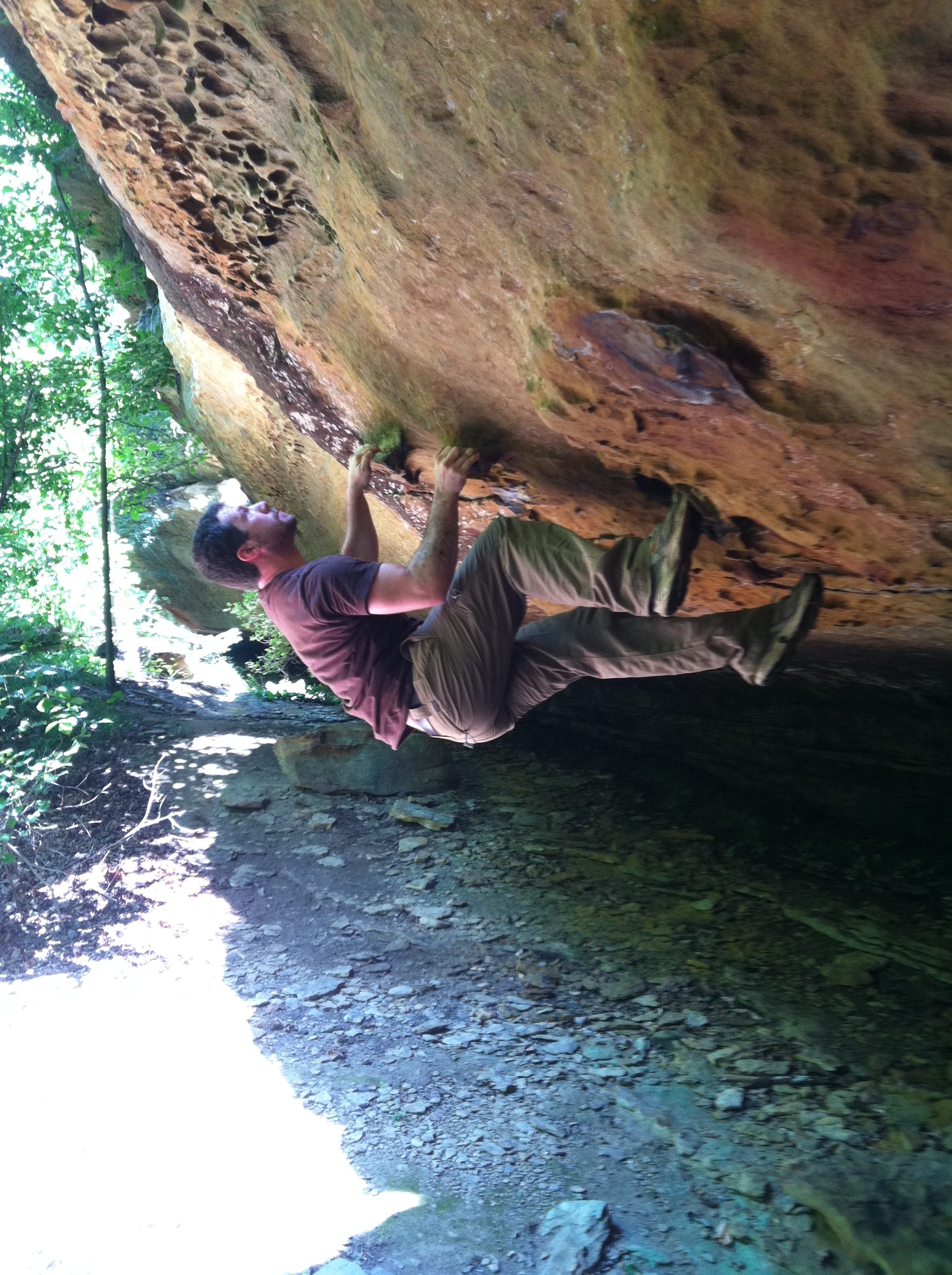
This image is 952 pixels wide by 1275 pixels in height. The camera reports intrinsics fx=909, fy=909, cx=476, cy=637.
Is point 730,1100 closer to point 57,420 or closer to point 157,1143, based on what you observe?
point 157,1143

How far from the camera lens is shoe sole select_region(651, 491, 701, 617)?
9.11ft

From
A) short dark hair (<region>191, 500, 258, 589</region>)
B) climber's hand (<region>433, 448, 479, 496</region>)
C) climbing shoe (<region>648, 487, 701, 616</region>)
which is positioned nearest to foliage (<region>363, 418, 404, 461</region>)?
climber's hand (<region>433, 448, 479, 496</region>)

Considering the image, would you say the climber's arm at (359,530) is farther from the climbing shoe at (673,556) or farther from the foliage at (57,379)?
the foliage at (57,379)

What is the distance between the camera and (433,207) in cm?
293

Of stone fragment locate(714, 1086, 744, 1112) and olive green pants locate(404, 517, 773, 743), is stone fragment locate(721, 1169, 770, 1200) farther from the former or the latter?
olive green pants locate(404, 517, 773, 743)

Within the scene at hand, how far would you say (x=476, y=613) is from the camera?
335 centimetres

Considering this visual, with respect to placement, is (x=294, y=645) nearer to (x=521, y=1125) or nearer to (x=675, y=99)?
(x=521, y=1125)

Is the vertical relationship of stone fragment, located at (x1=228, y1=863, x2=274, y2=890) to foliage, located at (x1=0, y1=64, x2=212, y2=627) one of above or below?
below

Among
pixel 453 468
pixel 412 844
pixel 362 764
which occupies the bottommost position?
pixel 412 844

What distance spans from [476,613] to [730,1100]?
2.13 meters

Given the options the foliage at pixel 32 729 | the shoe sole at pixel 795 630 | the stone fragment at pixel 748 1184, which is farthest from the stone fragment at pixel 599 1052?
the foliage at pixel 32 729

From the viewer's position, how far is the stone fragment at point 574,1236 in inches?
109

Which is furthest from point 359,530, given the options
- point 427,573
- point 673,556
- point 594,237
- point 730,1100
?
point 730,1100

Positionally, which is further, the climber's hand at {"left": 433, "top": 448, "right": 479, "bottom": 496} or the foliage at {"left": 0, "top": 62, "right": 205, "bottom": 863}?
the foliage at {"left": 0, "top": 62, "right": 205, "bottom": 863}
